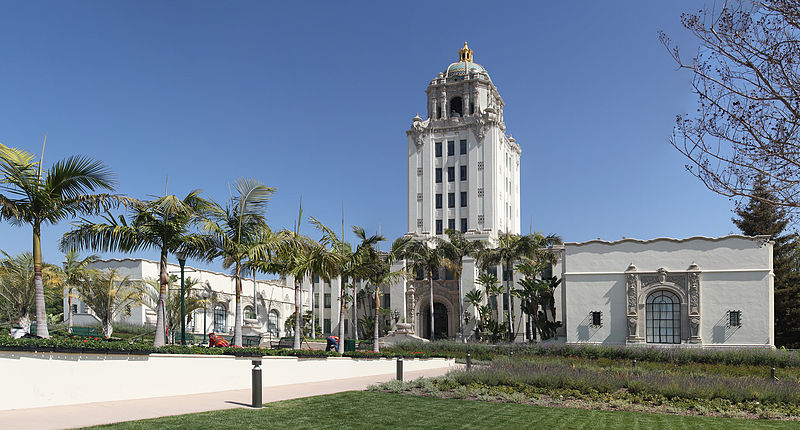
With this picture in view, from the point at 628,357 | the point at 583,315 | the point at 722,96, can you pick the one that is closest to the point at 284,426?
the point at 722,96

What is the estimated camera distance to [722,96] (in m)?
10.9

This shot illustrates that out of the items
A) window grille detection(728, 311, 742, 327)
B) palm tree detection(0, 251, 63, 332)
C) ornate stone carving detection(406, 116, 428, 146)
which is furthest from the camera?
ornate stone carving detection(406, 116, 428, 146)

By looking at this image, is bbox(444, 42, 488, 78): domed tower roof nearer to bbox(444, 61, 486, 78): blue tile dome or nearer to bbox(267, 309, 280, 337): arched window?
bbox(444, 61, 486, 78): blue tile dome

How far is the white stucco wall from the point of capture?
139 feet

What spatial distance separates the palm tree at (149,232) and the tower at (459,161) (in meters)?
49.1

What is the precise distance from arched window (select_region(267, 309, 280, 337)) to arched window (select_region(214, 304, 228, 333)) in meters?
8.54

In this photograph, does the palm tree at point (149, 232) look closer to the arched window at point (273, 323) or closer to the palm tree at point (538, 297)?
the palm tree at point (538, 297)

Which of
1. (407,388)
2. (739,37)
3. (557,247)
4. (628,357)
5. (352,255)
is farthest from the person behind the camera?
(557,247)

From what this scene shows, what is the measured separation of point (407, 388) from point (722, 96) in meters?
10.1

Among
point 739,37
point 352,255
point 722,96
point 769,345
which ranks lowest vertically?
point 769,345

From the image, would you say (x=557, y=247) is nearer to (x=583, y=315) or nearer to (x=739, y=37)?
(x=583, y=315)

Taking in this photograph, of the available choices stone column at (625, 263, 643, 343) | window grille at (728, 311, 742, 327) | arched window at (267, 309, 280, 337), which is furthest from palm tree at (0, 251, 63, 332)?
window grille at (728, 311, 742, 327)

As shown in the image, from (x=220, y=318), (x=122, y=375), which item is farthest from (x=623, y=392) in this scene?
(x=220, y=318)

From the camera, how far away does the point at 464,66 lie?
7669 cm
